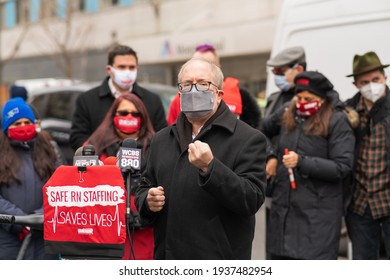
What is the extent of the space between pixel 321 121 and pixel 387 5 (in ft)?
5.04

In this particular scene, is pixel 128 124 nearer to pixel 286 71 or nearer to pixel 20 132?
pixel 20 132

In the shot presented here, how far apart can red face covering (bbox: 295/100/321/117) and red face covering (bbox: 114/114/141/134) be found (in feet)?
3.91

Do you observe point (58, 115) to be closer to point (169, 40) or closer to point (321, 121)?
point (321, 121)

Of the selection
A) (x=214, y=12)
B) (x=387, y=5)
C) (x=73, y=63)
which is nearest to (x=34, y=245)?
(x=387, y=5)

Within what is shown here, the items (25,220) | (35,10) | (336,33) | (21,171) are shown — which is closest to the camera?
(25,220)

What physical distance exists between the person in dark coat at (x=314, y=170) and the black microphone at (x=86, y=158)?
1.81 metres

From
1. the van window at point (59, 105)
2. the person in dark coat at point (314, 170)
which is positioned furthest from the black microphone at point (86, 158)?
the van window at point (59, 105)

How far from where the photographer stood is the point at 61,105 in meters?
11.8

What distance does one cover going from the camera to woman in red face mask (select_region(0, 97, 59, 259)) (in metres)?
5.05

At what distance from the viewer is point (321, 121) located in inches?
216

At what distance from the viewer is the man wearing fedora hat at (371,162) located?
5.52 meters

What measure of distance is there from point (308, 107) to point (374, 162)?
2.04 feet

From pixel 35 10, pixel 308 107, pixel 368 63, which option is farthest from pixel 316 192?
pixel 35 10

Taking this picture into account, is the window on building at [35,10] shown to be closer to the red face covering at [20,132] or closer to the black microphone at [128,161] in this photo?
the red face covering at [20,132]
